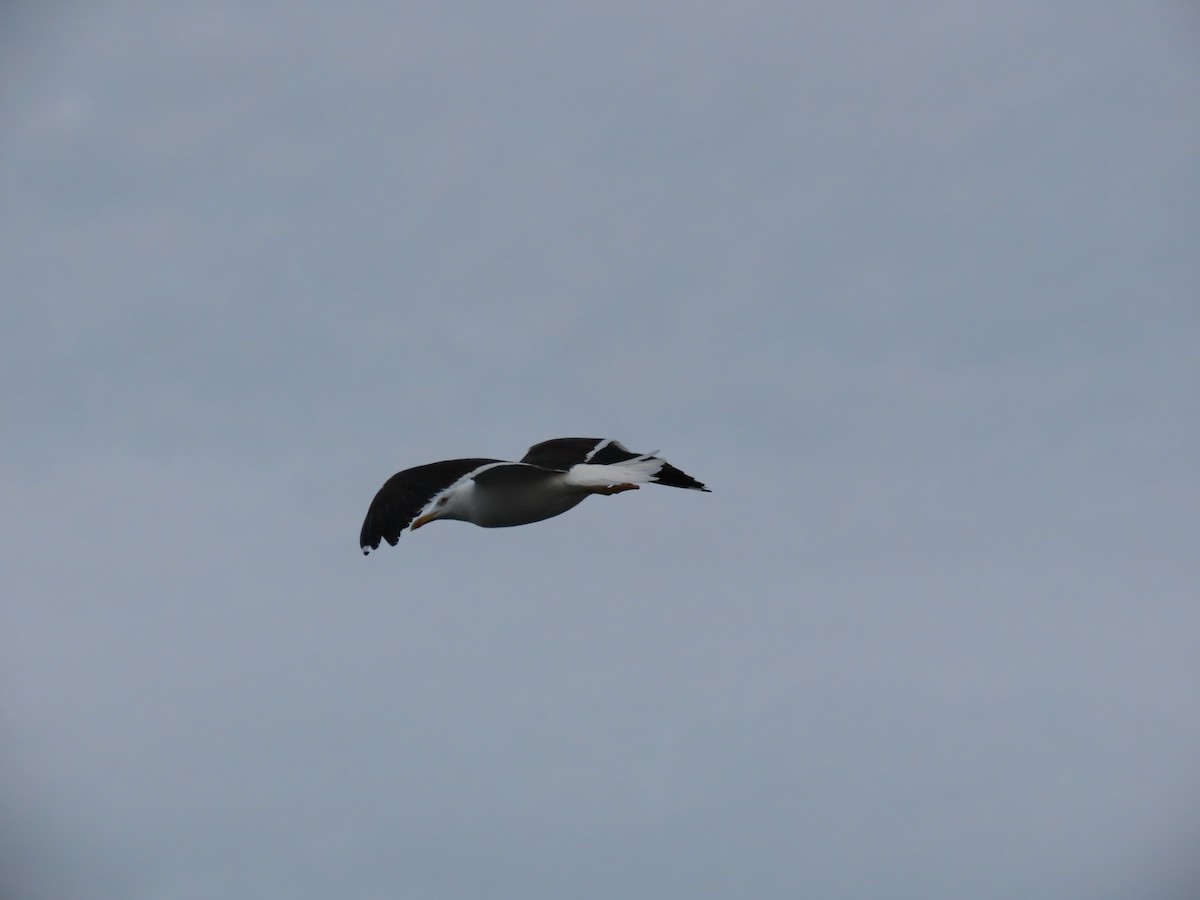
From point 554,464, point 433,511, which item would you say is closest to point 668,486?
point 554,464

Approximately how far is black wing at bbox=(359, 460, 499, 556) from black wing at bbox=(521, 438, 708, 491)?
172 cm

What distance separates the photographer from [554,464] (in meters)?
18.7

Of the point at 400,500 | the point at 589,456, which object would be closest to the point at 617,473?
the point at 589,456

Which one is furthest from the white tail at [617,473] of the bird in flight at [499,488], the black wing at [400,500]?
the black wing at [400,500]

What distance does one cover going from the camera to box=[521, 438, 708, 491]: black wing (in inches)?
745

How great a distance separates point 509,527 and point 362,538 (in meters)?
2.08

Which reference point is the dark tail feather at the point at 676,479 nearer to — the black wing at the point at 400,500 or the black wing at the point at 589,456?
the black wing at the point at 589,456

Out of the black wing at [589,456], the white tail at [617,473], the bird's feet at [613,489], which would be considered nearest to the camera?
the white tail at [617,473]

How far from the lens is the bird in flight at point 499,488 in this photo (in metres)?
17.4

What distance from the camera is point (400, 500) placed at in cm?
1767

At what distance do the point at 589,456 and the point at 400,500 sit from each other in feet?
8.86

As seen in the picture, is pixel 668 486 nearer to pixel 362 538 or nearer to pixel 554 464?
pixel 554 464

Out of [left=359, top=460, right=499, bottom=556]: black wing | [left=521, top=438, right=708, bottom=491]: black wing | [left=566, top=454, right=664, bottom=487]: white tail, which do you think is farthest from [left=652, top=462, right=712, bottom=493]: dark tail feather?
[left=359, top=460, right=499, bottom=556]: black wing

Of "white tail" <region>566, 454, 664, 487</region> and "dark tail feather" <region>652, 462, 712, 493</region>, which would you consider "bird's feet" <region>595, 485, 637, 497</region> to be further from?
"dark tail feather" <region>652, 462, 712, 493</region>
